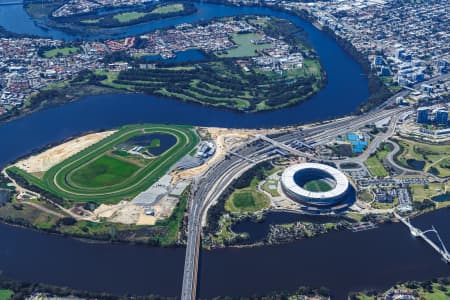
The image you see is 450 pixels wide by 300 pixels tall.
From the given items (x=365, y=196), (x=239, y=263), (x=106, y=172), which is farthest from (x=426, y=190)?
(x=106, y=172)

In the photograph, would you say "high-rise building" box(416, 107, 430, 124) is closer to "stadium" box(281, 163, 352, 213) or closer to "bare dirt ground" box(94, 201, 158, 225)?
"stadium" box(281, 163, 352, 213)

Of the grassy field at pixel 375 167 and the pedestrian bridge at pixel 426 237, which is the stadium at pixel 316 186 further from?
the pedestrian bridge at pixel 426 237

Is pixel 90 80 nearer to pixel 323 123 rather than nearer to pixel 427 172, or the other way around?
pixel 323 123

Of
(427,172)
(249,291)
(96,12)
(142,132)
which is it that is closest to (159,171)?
(142,132)

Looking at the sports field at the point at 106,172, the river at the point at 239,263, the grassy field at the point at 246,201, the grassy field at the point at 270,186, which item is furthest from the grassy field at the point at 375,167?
the sports field at the point at 106,172

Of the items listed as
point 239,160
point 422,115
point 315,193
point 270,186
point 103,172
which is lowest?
point 315,193

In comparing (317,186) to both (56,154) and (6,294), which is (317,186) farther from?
(6,294)

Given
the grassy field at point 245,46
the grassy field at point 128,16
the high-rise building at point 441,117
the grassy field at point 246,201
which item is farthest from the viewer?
the grassy field at point 128,16
